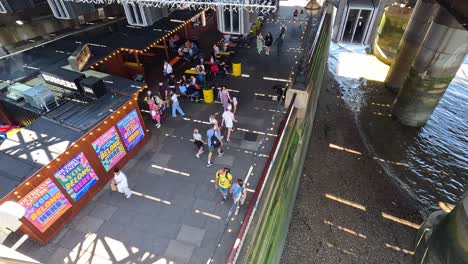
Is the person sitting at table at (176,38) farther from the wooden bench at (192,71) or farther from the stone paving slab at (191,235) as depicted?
the stone paving slab at (191,235)

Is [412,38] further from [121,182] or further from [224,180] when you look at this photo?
[121,182]

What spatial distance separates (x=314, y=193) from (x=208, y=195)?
21.3 ft

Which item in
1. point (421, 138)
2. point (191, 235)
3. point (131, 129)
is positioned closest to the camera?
point (191, 235)

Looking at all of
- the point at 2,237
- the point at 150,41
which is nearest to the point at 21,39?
the point at 150,41

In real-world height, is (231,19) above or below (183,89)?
above

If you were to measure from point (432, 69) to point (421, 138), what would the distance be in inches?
170

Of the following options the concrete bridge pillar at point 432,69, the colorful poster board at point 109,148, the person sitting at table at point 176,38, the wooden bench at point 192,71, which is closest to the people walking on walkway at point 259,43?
the wooden bench at point 192,71

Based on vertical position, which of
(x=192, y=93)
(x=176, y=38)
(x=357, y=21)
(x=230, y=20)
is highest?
(x=230, y=20)

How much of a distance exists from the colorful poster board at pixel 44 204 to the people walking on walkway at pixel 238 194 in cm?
557

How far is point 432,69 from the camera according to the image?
53.4 ft

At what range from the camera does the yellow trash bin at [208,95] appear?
46.1ft

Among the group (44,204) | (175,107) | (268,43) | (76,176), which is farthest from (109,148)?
(268,43)

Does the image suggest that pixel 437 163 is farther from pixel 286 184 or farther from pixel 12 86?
pixel 12 86

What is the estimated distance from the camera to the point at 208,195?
974cm
